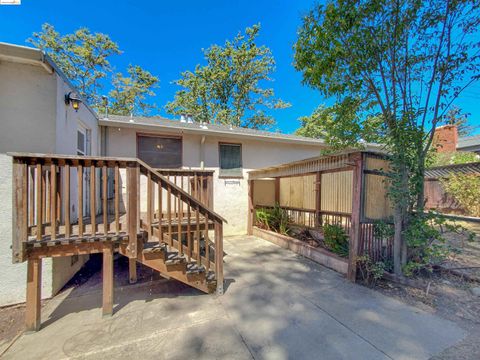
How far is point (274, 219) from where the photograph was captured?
295 inches

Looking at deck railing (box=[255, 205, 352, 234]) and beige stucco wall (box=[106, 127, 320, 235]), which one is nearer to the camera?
deck railing (box=[255, 205, 352, 234])

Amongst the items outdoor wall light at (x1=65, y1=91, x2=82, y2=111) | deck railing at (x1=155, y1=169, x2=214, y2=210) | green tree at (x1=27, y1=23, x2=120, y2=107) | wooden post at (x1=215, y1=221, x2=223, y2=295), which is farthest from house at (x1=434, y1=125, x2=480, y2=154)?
green tree at (x1=27, y1=23, x2=120, y2=107)

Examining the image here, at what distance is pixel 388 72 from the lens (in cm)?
410

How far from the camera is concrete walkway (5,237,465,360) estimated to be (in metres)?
2.32

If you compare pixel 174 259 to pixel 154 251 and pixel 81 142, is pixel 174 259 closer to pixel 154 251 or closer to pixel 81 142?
pixel 154 251

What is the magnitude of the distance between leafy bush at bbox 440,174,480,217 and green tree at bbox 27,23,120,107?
2121cm

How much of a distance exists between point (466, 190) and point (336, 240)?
29.0 ft

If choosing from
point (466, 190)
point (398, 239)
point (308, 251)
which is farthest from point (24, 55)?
point (466, 190)

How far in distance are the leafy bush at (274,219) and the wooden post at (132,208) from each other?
4955 millimetres

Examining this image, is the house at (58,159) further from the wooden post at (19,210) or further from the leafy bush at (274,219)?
the leafy bush at (274,219)

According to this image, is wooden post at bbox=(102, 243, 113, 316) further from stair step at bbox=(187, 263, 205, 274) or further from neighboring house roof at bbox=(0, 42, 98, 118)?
neighboring house roof at bbox=(0, 42, 98, 118)

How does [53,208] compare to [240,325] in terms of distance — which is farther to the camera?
[240,325]

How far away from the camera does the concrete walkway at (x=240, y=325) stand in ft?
7.61

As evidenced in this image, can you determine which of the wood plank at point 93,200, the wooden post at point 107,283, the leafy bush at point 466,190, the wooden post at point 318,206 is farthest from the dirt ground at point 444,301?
the leafy bush at point 466,190
